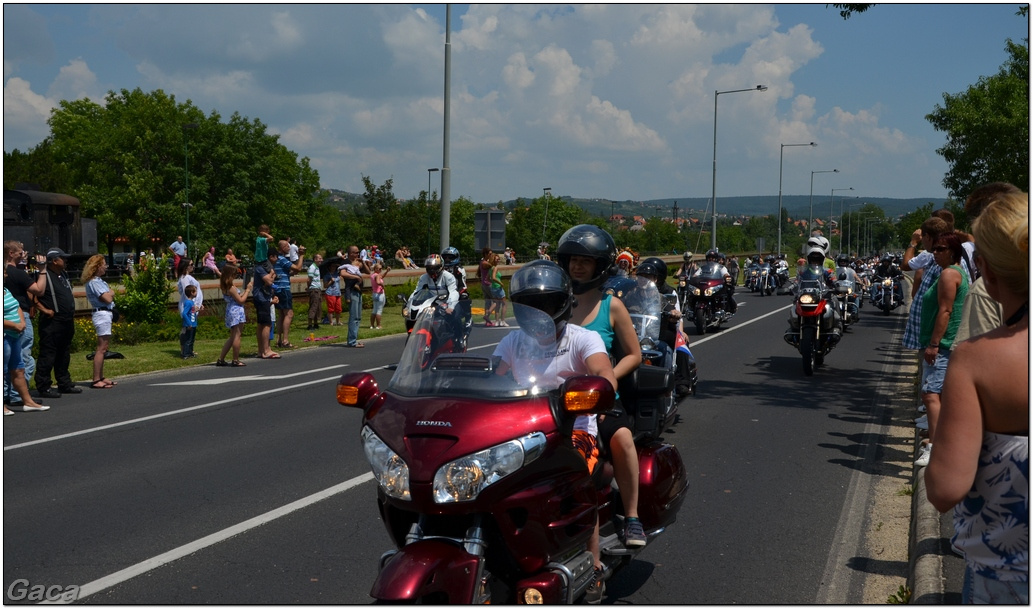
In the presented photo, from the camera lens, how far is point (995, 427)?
2.41 meters

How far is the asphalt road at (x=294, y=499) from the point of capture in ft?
16.7

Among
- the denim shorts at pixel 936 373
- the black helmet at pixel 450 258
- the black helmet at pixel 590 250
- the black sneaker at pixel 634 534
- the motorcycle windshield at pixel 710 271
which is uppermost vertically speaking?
the black helmet at pixel 590 250

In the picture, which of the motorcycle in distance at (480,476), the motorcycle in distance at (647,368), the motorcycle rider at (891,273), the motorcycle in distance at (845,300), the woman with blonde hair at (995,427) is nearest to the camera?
the woman with blonde hair at (995,427)

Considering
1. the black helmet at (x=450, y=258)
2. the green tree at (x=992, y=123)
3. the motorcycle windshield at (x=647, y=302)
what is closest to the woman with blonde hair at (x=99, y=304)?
the black helmet at (x=450, y=258)

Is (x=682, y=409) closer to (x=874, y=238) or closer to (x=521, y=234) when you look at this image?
(x=521, y=234)

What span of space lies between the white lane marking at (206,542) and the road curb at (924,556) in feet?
12.7

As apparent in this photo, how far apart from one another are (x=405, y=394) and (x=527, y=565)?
2.69ft

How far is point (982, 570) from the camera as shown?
2580mm

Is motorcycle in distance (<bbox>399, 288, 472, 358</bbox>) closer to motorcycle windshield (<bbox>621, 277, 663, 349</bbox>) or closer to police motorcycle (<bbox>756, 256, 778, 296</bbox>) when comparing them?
motorcycle windshield (<bbox>621, 277, 663, 349</bbox>)

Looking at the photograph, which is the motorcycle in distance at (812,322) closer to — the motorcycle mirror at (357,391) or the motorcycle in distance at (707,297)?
the motorcycle in distance at (707,297)

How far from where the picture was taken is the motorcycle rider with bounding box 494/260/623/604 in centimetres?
391

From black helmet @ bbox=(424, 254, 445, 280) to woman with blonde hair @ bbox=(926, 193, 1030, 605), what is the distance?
13063 mm

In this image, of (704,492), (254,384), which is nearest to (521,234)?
(254,384)

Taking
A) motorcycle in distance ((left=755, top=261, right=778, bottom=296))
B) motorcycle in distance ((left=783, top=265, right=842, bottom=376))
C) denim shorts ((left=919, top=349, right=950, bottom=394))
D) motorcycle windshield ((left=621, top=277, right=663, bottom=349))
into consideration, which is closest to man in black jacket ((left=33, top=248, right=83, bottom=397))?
motorcycle windshield ((left=621, top=277, right=663, bottom=349))
